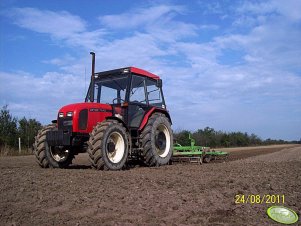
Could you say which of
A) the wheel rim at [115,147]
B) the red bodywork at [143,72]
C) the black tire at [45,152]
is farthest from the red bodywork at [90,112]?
the red bodywork at [143,72]

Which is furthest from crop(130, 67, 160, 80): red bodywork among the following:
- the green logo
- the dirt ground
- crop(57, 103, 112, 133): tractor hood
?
the green logo

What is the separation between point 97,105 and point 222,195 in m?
4.64

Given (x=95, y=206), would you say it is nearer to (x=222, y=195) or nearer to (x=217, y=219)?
(x=217, y=219)

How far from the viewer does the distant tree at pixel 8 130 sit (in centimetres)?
A: 2384

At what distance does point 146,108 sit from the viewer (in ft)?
34.6

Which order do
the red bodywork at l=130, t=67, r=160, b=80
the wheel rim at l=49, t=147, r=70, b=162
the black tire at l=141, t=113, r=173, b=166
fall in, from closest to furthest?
the wheel rim at l=49, t=147, r=70, b=162 < the black tire at l=141, t=113, r=173, b=166 < the red bodywork at l=130, t=67, r=160, b=80

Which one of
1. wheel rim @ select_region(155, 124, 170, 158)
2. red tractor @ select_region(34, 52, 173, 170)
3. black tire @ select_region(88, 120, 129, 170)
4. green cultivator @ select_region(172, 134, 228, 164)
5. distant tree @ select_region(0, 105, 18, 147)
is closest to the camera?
black tire @ select_region(88, 120, 129, 170)

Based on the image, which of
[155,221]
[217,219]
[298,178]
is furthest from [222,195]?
[298,178]

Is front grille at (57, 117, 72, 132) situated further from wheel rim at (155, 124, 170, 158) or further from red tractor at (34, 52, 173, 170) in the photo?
wheel rim at (155, 124, 170, 158)

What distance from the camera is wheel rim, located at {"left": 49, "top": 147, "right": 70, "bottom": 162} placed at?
934 centimetres

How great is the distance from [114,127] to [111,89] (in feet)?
6.56

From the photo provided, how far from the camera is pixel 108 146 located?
28.0 feet

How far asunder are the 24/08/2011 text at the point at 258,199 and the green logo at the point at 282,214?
0.31 m

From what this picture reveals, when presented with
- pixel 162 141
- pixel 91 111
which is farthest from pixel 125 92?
pixel 162 141
